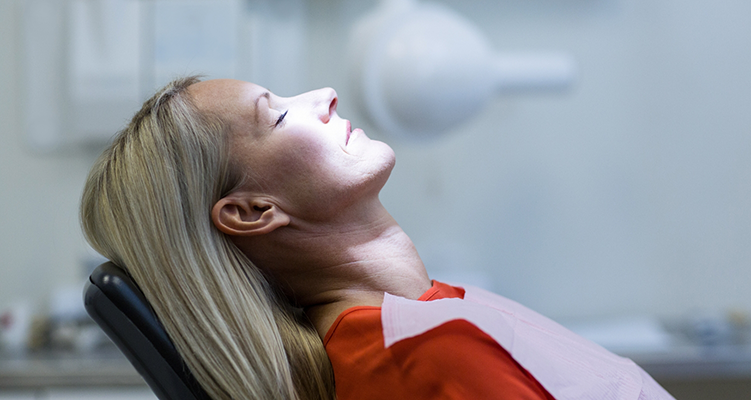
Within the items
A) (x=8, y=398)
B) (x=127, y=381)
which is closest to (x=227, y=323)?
(x=127, y=381)

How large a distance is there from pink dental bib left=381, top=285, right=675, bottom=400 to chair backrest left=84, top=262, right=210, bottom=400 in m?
0.26

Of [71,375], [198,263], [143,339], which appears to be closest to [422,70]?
[198,263]

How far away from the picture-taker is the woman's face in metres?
0.79

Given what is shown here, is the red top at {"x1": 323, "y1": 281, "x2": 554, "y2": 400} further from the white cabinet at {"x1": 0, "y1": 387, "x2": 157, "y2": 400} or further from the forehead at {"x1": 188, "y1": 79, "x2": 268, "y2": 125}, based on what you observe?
the white cabinet at {"x1": 0, "y1": 387, "x2": 157, "y2": 400}

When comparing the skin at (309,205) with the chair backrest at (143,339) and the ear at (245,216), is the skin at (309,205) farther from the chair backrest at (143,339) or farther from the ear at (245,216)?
the chair backrest at (143,339)

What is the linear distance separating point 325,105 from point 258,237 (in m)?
0.21

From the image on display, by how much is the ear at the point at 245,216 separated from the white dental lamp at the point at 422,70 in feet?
1.95

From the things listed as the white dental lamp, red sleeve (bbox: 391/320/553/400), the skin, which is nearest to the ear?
the skin

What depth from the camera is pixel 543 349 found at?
71 centimetres

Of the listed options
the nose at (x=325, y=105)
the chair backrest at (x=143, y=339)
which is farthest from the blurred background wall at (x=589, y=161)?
the chair backrest at (x=143, y=339)

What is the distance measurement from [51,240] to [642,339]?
1836 mm

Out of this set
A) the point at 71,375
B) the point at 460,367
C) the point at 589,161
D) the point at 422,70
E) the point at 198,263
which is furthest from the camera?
the point at 589,161

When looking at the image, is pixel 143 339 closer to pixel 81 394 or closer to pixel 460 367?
pixel 460 367

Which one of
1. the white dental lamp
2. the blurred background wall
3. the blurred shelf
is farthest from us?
the blurred background wall
